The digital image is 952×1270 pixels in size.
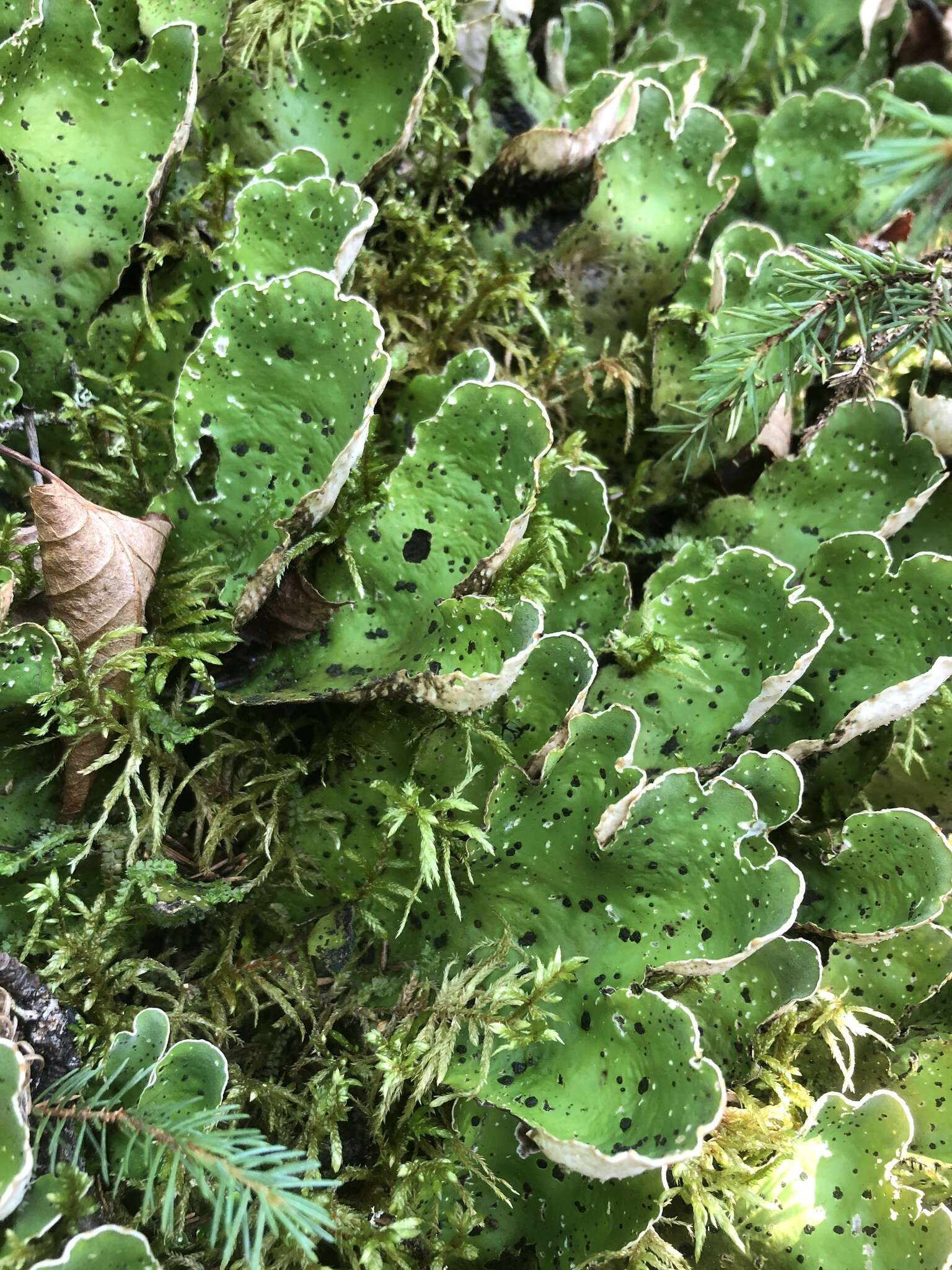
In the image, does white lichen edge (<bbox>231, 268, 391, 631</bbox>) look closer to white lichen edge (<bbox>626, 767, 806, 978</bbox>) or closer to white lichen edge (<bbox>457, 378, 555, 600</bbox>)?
white lichen edge (<bbox>457, 378, 555, 600</bbox>)

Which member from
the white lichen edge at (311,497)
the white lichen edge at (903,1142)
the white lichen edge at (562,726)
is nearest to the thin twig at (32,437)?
the white lichen edge at (311,497)

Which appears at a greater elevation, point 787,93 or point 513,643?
point 787,93

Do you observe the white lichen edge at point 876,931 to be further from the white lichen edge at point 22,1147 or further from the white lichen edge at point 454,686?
the white lichen edge at point 22,1147

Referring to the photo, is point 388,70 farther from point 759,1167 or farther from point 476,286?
point 759,1167

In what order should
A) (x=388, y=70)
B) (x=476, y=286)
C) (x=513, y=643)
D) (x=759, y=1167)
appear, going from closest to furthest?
(x=513, y=643) < (x=759, y=1167) < (x=388, y=70) < (x=476, y=286)

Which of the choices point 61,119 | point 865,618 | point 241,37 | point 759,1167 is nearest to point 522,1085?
point 759,1167

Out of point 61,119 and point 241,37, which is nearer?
point 61,119

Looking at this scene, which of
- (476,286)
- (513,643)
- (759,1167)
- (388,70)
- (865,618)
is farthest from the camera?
(476,286)

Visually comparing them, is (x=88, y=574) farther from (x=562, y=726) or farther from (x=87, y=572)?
(x=562, y=726)
